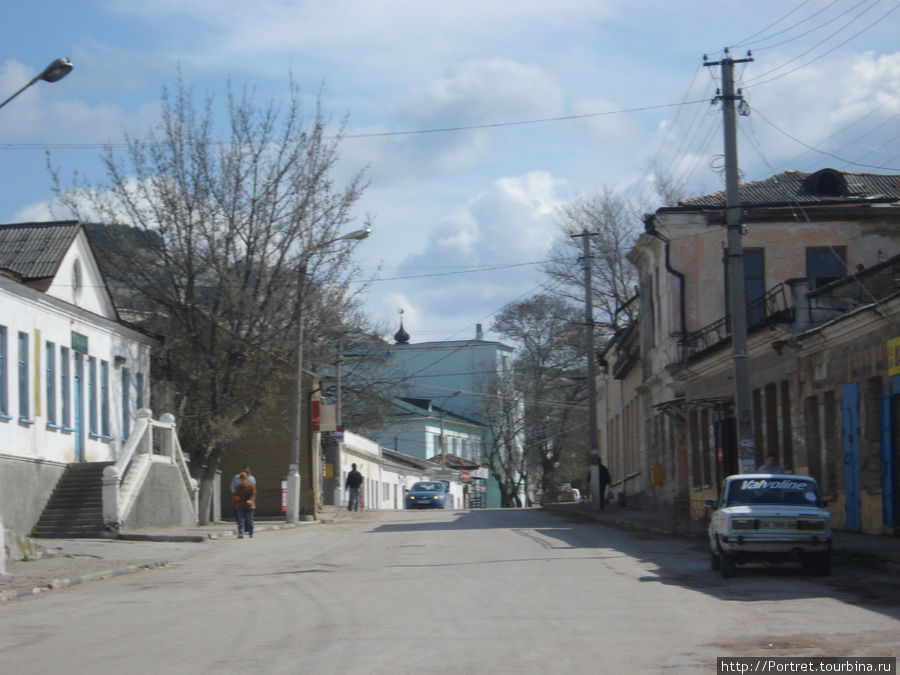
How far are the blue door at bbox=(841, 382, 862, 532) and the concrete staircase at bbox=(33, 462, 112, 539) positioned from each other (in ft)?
54.5

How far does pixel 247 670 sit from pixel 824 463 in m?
18.9

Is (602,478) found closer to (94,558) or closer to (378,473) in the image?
(94,558)

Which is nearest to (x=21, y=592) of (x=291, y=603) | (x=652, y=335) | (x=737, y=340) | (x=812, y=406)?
(x=291, y=603)

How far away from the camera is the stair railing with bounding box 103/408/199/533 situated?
27.0m

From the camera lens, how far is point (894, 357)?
69.4 ft

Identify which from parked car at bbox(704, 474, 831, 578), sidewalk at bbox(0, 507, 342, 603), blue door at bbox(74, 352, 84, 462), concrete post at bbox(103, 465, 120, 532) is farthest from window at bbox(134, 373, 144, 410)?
parked car at bbox(704, 474, 831, 578)

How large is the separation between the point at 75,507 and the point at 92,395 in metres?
5.08

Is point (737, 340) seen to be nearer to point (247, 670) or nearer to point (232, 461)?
point (247, 670)

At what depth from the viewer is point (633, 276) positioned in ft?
186

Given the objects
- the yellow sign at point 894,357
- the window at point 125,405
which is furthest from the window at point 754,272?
the window at point 125,405

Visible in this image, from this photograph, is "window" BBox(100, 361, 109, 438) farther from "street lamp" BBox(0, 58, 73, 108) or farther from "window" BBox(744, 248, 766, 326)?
"window" BBox(744, 248, 766, 326)

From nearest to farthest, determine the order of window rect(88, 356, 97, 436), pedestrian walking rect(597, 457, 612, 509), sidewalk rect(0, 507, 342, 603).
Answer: sidewalk rect(0, 507, 342, 603)
window rect(88, 356, 97, 436)
pedestrian walking rect(597, 457, 612, 509)

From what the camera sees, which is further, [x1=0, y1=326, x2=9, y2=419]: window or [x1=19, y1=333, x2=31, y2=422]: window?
[x1=19, y1=333, x2=31, y2=422]: window

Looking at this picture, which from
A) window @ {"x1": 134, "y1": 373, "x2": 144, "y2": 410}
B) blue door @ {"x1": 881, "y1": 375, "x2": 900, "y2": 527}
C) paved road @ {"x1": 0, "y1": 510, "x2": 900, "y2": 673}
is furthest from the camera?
window @ {"x1": 134, "y1": 373, "x2": 144, "y2": 410}
